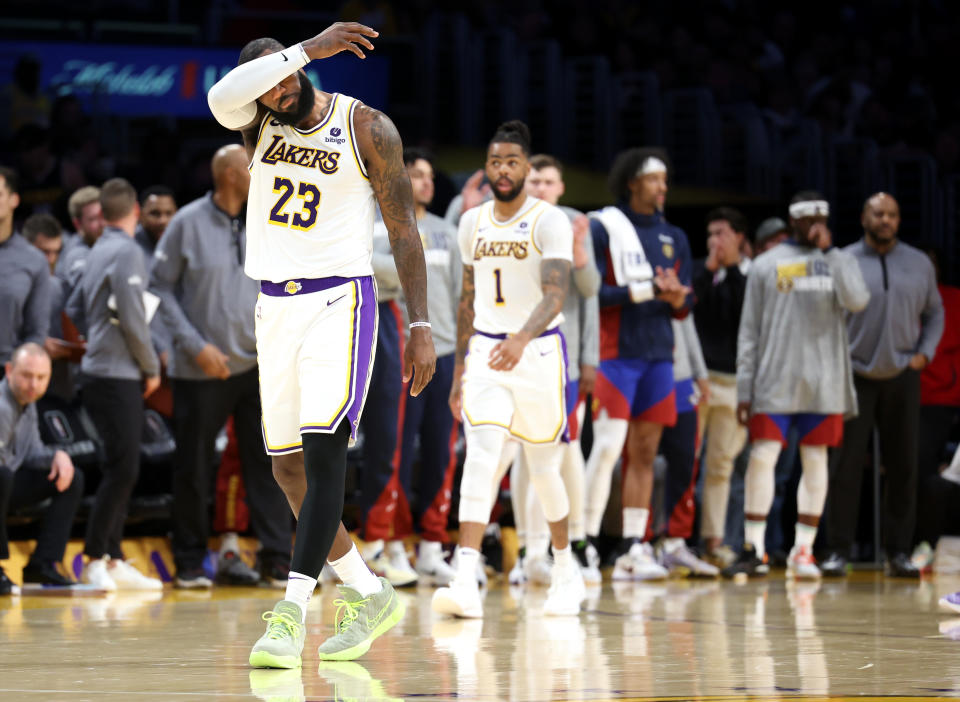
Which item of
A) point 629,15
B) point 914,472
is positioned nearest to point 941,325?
point 914,472

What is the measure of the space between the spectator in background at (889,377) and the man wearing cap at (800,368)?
351mm

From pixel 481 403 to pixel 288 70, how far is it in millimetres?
2249

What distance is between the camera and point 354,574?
196 inches

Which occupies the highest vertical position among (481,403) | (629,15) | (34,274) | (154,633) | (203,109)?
(629,15)

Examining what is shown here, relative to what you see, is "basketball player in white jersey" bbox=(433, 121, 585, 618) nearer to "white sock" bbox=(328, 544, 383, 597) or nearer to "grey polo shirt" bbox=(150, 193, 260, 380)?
"white sock" bbox=(328, 544, 383, 597)

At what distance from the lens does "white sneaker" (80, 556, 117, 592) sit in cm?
764

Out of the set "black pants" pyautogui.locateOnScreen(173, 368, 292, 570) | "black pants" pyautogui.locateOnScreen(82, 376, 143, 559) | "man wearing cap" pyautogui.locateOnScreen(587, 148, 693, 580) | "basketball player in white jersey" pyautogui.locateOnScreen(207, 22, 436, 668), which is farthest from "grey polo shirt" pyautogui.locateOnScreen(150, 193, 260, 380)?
"basketball player in white jersey" pyautogui.locateOnScreen(207, 22, 436, 668)

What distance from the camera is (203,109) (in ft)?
46.6

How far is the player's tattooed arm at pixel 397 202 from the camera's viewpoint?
15.9ft

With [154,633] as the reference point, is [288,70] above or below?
above

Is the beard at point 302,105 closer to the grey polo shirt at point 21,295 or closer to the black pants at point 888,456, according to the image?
the grey polo shirt at point 21,295

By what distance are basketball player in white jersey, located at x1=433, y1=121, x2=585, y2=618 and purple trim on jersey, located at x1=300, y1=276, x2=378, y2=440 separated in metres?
1.56

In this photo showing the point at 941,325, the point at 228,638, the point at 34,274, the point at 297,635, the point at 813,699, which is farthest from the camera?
the point at 941,325

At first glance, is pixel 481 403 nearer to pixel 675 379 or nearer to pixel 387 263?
pixel 387 263
